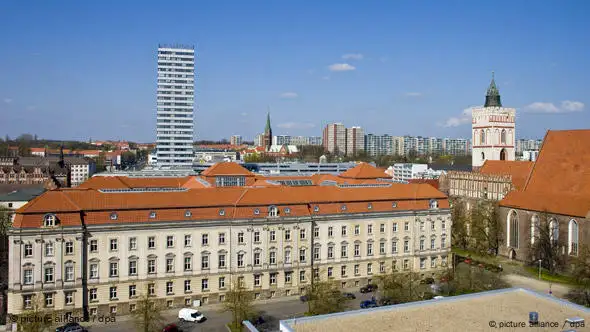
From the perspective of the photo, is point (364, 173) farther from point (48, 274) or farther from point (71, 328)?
point (71, 328)

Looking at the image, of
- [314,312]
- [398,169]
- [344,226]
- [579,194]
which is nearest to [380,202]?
[344,226]

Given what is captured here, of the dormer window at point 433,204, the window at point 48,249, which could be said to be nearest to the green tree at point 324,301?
the dormer window at point 433,204

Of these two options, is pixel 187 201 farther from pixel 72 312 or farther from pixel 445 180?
pixel 445 180

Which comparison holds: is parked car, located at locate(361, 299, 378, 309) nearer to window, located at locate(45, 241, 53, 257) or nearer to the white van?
the white van

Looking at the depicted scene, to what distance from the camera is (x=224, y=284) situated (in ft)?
175

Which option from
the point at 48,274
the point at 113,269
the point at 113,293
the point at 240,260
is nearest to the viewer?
the point at 48,274

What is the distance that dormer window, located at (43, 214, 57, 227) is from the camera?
4688 centimetres

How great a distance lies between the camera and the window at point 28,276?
46.0 meters

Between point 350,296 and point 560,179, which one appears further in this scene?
point 560,179

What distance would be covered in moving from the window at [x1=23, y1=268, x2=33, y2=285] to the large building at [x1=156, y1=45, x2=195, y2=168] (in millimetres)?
117611

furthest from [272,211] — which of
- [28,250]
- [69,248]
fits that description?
[28,250]

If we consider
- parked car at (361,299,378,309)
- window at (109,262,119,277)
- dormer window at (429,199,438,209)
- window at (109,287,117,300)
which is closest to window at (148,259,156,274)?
window at (109,262,119,277)

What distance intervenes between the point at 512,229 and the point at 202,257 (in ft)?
151

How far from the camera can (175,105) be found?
165375 millimetres
